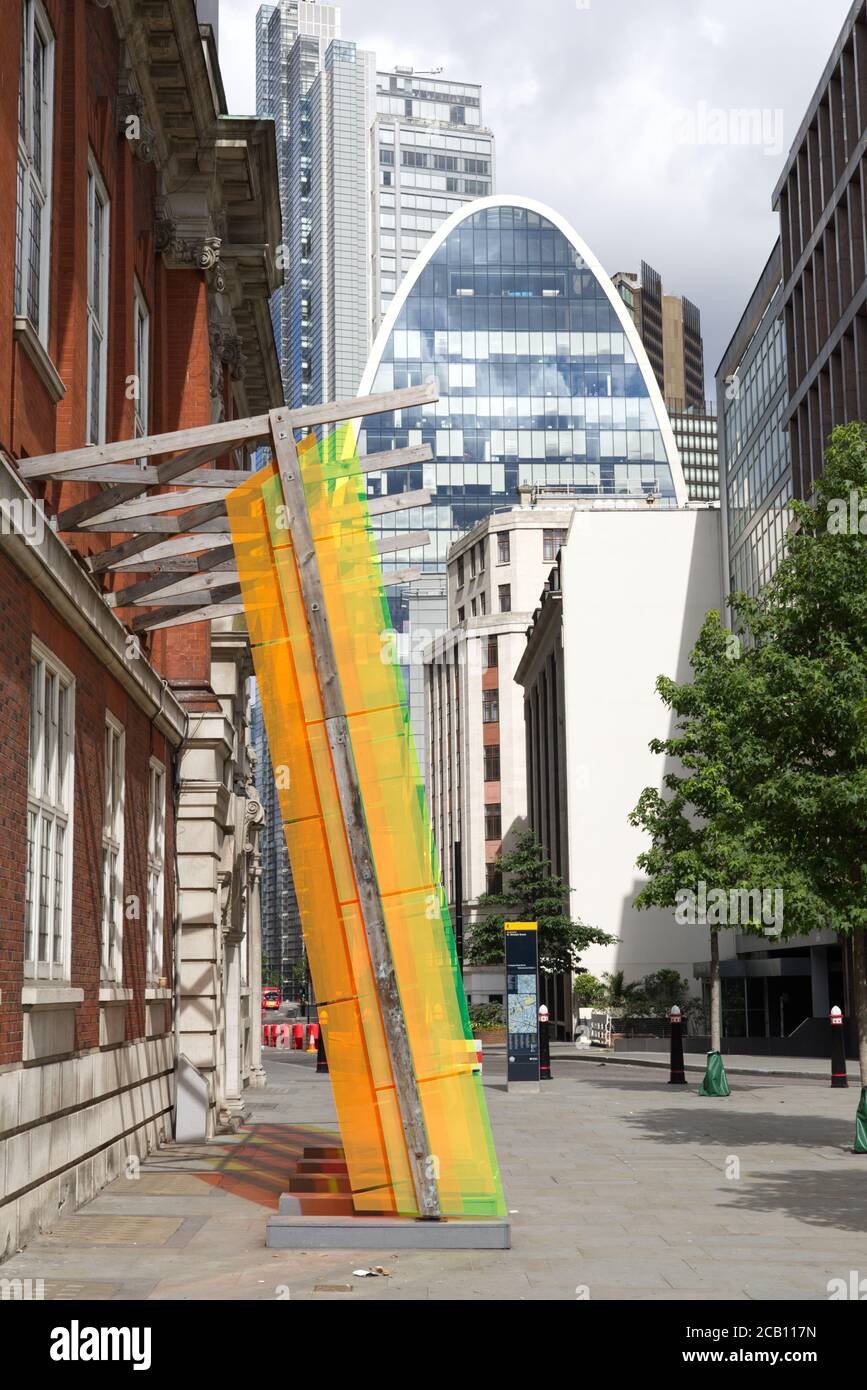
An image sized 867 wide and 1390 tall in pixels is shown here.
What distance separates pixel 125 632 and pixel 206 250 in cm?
805

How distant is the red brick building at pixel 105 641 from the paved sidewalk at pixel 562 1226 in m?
0.74

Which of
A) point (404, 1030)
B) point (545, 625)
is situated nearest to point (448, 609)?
point (545, 625)

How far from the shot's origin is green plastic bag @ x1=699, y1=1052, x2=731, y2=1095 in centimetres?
2919

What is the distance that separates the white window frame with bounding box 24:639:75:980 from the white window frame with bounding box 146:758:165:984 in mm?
5073

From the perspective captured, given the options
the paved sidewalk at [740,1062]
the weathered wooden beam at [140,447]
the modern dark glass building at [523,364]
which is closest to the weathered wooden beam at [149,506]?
the weathered wooden beam at [140,447]

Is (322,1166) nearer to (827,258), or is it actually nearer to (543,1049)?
(543,1049)

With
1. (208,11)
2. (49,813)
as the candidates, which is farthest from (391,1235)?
(208,11)

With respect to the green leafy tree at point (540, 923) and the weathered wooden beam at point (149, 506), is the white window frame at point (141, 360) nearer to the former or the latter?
the weathered wooden beam at point (149, 506)

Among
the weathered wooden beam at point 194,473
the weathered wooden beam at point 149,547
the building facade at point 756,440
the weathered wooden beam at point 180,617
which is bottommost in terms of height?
the weathered wooden beam at point 180,617

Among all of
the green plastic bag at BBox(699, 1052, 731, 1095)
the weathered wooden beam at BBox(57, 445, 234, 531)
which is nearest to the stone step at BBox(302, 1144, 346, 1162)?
the weathered wooden beam at BBox(57, 445, 234, 531)

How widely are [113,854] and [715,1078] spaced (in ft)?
52.2

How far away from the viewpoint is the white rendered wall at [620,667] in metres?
74.8

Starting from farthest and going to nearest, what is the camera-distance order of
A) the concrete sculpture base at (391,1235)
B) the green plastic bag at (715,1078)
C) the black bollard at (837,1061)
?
the black bollard at (837,1061) → the green plastic bag at (715,1078) → the concrete sculpture base at (391,1235)

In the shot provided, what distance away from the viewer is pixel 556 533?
11069 cm
